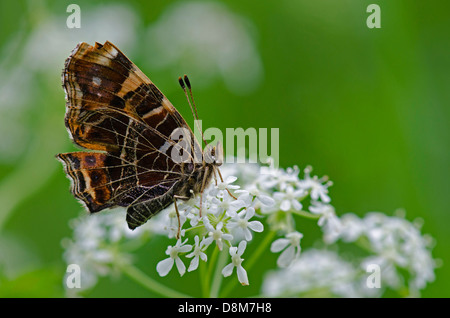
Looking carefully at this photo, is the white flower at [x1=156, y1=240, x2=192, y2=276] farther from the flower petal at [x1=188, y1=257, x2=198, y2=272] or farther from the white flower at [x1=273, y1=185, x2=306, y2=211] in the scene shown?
the white flower at [x1=273, y1=185, x2=306, y2=211]

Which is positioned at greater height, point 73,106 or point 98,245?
point 73,106

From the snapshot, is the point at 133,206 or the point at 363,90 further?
the point at 363,90

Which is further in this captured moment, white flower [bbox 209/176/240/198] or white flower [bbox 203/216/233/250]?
white flower [bbox 209/176/240/198]

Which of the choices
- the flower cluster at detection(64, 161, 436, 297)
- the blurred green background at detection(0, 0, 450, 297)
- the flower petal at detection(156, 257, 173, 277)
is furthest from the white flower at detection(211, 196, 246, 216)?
the blurred green background at detection(0, 0, 450, 297)

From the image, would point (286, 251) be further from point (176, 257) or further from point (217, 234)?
point (176, 257)

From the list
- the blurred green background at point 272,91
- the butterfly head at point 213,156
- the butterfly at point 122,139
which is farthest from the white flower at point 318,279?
the butterfly at point 122,139

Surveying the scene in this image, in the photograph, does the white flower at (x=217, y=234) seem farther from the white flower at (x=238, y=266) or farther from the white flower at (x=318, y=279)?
the white flower at (x=318, y=279)

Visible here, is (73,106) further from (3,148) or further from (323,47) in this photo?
(323,47)

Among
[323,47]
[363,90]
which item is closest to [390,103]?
[363,90]
